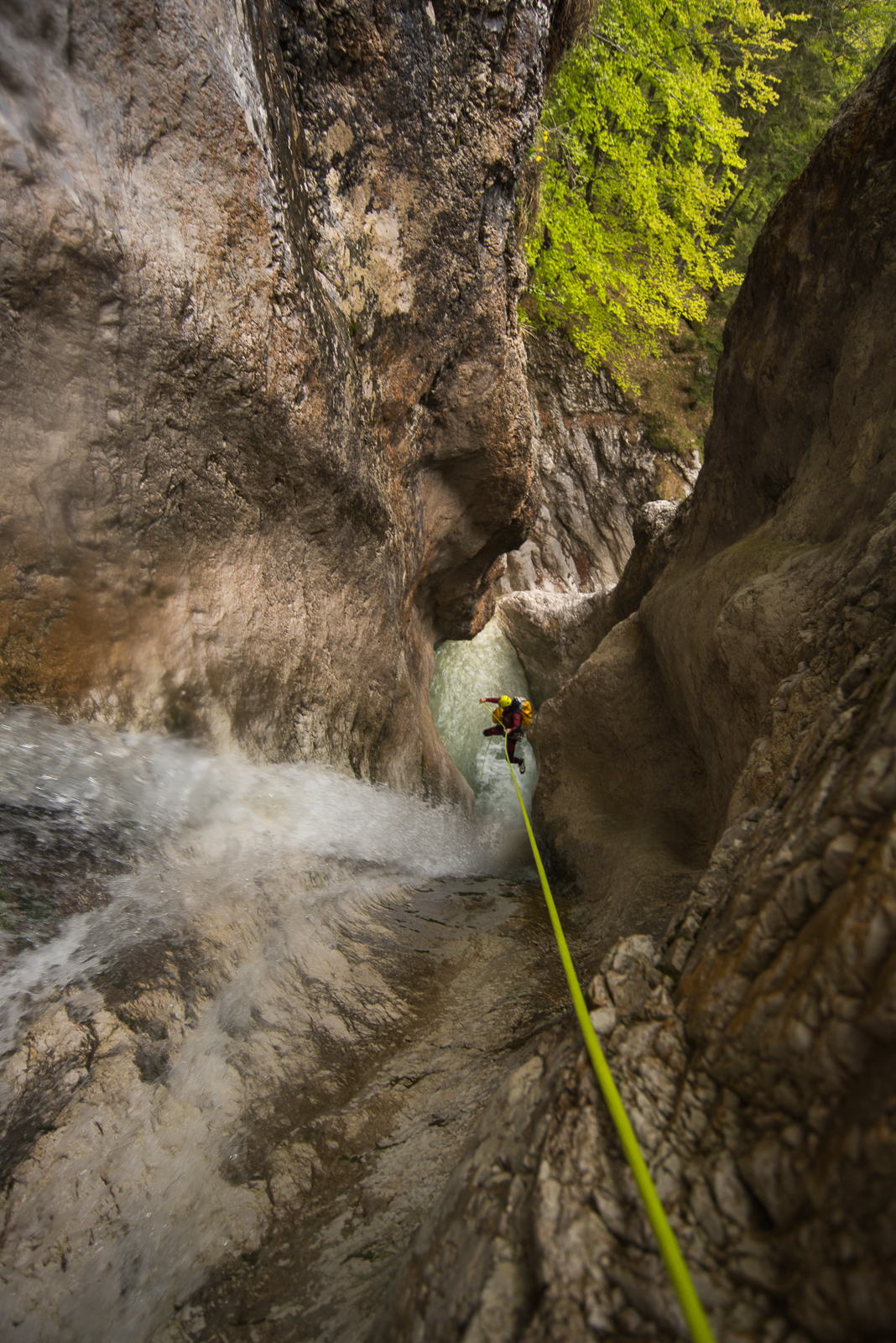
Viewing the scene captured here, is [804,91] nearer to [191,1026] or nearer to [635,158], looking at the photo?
[635,158]

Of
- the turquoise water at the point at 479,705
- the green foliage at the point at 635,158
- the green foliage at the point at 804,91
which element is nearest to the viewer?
the green foliage at the point at 635,158

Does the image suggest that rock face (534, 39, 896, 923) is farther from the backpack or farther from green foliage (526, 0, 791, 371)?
the backpack

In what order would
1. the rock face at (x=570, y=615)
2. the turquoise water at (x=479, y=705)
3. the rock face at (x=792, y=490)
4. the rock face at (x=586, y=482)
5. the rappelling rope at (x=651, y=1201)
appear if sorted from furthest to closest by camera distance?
the rock face at (x=586, y=482), the turquoise water at (x=479, y=705), the rock face at (x=570, y=615), the rock face at (x=792, y=490), the rappelling rope at (x=651, y=1201)

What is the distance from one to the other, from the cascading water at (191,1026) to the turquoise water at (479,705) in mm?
6357

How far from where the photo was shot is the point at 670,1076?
1280 millimetres

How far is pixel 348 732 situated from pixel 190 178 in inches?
131

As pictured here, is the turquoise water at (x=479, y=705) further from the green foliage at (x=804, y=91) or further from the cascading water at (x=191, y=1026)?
the green foliage at (x=804, y=91)

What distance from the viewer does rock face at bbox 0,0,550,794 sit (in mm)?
2504

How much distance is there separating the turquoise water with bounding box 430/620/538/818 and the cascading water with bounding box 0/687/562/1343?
636 centimetres

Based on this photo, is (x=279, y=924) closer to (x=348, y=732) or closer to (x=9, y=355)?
(x=348, y=732)

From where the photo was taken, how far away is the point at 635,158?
752 centimetres

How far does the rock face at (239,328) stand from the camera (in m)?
2.50

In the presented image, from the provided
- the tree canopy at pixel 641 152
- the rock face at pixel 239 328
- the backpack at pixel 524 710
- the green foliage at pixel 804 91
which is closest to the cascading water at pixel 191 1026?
the rock face at pixel 239 328

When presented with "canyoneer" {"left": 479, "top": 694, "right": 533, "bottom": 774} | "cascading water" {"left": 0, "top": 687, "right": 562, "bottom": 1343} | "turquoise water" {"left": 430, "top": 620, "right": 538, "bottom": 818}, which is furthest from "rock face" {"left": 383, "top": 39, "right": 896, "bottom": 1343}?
"turquoise water" {"left": 430, "top": 620, "right": 538, "bottom": 818}
